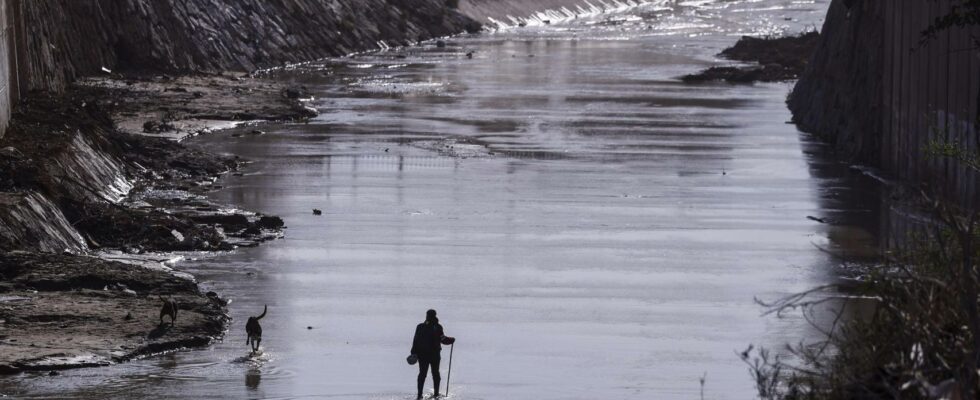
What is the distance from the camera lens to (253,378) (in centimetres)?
2144

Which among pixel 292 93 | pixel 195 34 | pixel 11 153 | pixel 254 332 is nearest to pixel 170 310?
pixel 254 332

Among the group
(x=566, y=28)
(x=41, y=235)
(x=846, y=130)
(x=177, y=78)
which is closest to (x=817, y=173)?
(x=846, y=130)

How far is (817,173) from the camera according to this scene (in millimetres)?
42844

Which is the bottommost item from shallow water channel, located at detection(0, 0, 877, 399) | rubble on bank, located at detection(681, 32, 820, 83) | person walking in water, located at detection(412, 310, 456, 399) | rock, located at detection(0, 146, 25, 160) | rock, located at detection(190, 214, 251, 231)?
shallow water channel, located at detection(0, 0, 877, 399)

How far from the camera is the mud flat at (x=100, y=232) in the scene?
75.9 feet

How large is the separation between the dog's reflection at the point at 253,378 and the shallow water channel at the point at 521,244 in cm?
7

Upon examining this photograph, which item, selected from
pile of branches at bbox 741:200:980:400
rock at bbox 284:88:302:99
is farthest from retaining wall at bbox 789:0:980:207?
rock at bbox 284:88:302:99

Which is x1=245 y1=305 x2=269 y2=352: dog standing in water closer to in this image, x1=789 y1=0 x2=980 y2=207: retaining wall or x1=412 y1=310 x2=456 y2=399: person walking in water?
x1=412 y1=310 x2=456 y2=399: person walking in water

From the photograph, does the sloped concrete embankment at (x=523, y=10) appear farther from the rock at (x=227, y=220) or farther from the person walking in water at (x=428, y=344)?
the person walking in water at (x=428, y=344)

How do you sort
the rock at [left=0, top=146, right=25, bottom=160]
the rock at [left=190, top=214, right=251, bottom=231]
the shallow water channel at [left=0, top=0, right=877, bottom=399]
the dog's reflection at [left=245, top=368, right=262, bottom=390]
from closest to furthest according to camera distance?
1. the dog's reflection at [left=245, top=368, right=262, bottom=390]
2. the shallow water channel at [left=0, top=0, right=877, bottom=399]
3. the rock at [left=0, top=146, right=25, bottom=160]
4. the rock at [left=190, top=214, right=251, bottom=231]

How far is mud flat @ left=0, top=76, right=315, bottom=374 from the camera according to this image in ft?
75.9

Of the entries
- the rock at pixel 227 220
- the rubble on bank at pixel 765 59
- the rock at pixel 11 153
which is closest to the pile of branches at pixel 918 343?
the rock at pixel 227 220

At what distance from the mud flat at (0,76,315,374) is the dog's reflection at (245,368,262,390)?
1.61m

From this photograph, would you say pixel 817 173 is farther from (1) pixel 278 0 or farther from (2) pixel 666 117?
(1) pixel 278 0
